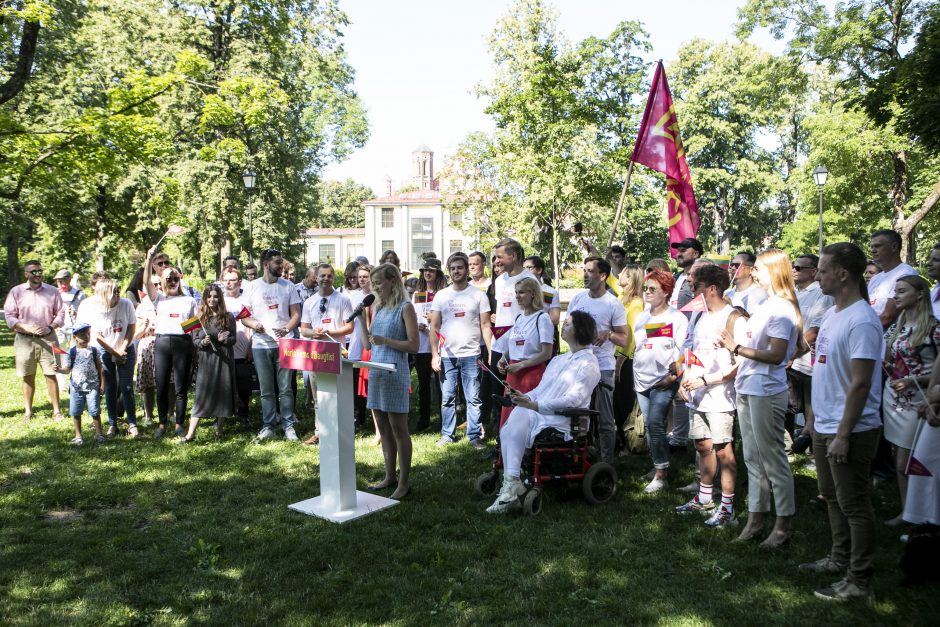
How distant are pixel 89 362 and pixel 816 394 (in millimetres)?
7210

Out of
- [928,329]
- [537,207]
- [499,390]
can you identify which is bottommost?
[499,390]

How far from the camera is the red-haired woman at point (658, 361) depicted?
591cm

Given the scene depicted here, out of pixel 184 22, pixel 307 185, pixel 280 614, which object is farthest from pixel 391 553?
pixel 307 185

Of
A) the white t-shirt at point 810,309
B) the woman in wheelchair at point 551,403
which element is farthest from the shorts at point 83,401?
the white t-shirt at point 810,309

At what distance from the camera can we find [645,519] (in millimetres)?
5297

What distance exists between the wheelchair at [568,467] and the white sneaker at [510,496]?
0.06m

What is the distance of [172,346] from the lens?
806cm

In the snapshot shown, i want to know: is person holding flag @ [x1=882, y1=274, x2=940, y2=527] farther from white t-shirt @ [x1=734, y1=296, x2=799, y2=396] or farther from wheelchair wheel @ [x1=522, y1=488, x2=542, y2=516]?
wheelchair wheel @ [x1=522, y1=488, x2=542, y2=516]

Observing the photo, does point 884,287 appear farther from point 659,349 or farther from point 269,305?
point 269,305

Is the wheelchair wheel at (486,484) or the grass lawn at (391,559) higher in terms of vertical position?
the wheelchair wheel at (486,484)

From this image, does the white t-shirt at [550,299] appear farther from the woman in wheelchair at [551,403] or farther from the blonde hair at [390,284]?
the blonde hair at [390,284]

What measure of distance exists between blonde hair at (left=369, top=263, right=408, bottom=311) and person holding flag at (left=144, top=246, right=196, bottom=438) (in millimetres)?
3169

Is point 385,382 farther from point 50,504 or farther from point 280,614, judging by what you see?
point 50,504

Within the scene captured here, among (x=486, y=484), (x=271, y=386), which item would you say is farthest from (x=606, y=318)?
(x=271, y=386)
